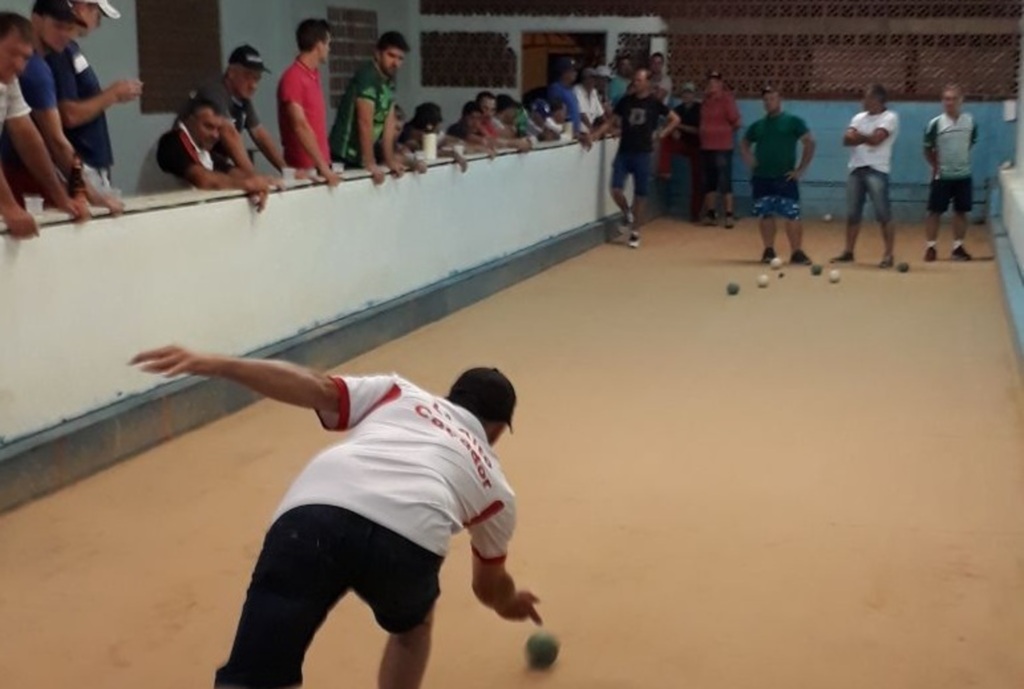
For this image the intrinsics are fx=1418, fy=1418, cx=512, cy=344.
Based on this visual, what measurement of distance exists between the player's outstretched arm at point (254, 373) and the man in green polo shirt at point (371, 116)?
5711mm

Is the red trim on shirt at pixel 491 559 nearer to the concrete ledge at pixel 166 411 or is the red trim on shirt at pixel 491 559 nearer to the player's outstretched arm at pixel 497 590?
the player's outstretched arm at pixel 497 590

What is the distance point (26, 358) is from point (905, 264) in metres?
8.96

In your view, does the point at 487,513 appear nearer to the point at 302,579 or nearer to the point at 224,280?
the point at 302,579

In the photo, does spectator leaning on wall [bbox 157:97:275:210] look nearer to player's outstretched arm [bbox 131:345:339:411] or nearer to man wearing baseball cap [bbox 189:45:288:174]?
man wearing baseball cap [bbox 189:45:288:174]

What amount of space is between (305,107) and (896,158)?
35.2 feet

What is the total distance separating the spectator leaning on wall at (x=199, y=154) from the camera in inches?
278

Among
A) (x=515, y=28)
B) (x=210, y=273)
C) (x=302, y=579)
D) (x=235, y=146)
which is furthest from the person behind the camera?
(x=515, y=28)

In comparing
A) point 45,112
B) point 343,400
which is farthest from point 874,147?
point 343,400

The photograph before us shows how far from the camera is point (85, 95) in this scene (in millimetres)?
6387

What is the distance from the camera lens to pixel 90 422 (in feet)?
18.8

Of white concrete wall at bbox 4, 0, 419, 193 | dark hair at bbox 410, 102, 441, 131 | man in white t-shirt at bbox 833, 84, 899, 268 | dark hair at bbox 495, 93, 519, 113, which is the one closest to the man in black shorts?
dark hair at bbox 495, 93, 519, 113

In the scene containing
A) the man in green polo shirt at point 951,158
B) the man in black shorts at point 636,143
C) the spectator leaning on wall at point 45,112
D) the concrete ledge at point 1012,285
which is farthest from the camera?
the man in black shorts at point 636,143

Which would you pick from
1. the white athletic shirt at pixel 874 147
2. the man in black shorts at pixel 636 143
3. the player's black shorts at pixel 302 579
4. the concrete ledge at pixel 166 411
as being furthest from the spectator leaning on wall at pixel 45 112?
the man in black shorts at pixel 636 143

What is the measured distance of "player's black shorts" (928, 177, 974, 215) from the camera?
12812 mm
